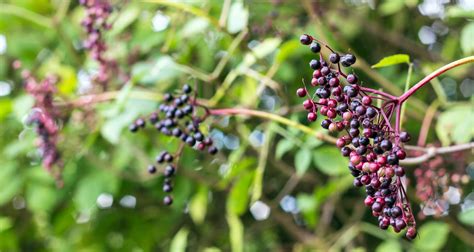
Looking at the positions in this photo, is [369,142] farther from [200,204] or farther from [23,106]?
[200,204]

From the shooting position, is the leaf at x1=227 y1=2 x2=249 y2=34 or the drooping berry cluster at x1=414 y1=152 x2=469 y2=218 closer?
the drooping berry cluster at x1=414 y1=152 x2=469 y2=218

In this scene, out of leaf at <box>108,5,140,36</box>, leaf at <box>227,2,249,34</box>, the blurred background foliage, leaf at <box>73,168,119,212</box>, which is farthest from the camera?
leaf at <box>73,168,119,212</box>

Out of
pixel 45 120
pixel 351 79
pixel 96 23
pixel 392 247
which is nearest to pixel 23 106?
pixel 45 120

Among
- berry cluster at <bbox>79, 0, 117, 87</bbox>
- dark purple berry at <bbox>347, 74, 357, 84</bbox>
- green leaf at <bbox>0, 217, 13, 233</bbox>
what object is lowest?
green leaf at <bbox>0, 217, 13, 233</bbox>

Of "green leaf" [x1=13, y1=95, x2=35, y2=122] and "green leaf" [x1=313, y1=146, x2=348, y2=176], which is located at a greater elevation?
"green leaf" [x1=13, y1=95, x2=35, y2=122]

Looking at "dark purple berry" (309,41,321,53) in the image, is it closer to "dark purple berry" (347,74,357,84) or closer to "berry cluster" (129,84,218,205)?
"dark purple berry" (347,74,357,84)

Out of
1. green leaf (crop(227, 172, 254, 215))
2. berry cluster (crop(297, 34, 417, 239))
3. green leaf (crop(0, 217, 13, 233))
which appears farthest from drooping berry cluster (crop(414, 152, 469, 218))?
green leaf (crop(0, 217, 13, 233))

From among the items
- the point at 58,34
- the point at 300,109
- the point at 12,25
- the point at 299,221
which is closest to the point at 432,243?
the point at 300,109
